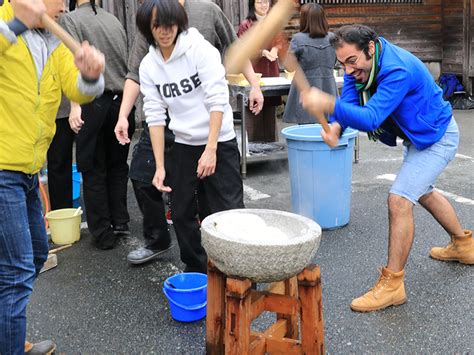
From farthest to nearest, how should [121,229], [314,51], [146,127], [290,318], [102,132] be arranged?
[314,51]
[121,229]
[102,132]
[146,127]
[290,318]

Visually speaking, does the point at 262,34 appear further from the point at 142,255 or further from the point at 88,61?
Answer: the point at 142,255

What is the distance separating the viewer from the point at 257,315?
2.78 metres

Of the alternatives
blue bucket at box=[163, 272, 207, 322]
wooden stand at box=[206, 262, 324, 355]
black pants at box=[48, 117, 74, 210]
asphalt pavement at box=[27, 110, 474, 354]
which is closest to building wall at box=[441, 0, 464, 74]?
asphalt pavement at box=[27, 110, 474, 354]

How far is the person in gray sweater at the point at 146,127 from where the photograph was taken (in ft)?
13.8

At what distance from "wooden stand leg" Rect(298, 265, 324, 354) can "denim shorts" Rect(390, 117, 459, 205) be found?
1213 mm

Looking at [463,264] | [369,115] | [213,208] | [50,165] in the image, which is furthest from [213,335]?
[50,165]

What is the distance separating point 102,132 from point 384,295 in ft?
8.43

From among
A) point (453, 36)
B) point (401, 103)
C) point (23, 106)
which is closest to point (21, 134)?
point (23, 106)

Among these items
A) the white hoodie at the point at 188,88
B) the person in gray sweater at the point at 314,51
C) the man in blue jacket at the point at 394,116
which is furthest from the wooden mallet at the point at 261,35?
the person in gray sweater at the point at 314,51

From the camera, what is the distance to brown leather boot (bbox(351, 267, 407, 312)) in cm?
360

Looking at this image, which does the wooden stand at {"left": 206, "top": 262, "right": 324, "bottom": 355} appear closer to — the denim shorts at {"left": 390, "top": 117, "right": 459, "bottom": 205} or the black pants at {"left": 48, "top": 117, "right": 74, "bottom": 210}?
the denim shorts at {"left": 390, "top": 117, "right": 459, "bottom": 205}

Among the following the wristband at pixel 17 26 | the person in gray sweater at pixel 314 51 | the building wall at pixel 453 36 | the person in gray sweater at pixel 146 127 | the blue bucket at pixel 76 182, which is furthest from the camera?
the building wall at pixel 453 36

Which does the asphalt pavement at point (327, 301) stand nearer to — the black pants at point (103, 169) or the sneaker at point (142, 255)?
the sneaker at point (142, 255)

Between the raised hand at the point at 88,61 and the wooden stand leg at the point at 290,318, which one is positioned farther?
the wooden stand leg at the point at 290,318
